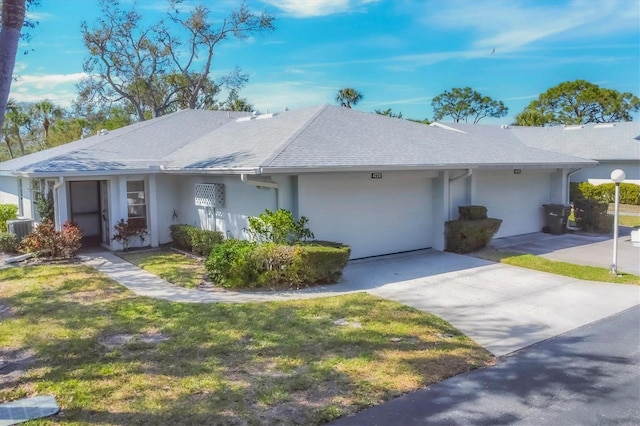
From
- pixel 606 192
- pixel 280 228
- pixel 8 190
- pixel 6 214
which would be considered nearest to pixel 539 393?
pixel 280 228

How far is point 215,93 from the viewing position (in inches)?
1489

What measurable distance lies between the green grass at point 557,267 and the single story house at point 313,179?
5.45 feet

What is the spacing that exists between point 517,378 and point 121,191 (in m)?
12.2

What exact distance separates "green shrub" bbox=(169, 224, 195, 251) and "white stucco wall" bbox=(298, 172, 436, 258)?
4.29 metres

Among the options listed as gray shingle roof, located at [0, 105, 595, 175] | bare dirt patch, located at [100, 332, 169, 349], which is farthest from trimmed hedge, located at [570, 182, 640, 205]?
bare dirt patch, located at [100, 332, 169, 349]

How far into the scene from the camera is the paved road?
4.44 m

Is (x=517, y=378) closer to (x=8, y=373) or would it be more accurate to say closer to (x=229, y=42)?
(x=8, y=373)

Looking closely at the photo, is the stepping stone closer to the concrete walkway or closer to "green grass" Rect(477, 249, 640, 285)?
the concrete walkway

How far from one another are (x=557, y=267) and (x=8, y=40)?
36.7 feet

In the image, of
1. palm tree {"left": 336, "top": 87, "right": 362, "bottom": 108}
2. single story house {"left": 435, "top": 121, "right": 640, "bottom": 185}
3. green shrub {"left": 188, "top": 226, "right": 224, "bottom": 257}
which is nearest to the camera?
green shrub {"left": 188, "top": 226, "right": 224, "bottom": 257}

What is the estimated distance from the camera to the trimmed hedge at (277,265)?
934 cm

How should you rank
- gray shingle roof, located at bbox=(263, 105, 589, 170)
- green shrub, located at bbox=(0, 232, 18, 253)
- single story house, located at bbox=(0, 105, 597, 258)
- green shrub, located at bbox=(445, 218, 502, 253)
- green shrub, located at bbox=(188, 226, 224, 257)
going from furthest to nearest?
1. green shrub, located at bbox=(0, 232, 18, 253)
2. green shrub, located at bbox=(445, 218, 502, 253)
3. green shrub, located at bbox=(188, 226, 224, 257)
4. single story house, located at bbox=(0, 105, 597, 258)
5. gray shingle roof, located at bbox=(263, 105, 589, 170)

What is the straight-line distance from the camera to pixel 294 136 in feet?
39.2

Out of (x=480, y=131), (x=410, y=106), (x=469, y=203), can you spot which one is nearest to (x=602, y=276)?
(x=469, y=203)
